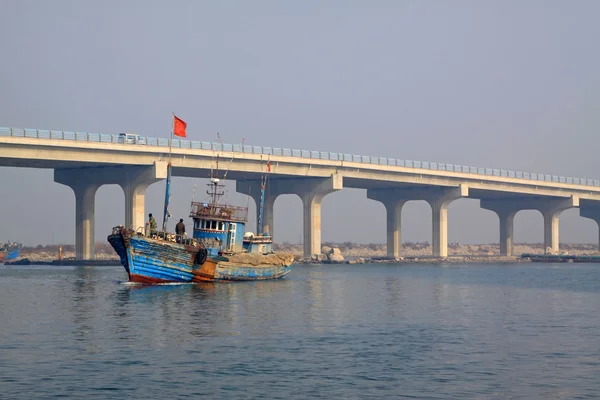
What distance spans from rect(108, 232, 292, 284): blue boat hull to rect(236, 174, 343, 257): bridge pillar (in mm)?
60821

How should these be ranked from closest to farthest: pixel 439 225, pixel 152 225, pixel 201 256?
1. pixel 152 225
2. pixel 201 256
3. pixel 439 225

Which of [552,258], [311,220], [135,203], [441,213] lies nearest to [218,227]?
[135,203]

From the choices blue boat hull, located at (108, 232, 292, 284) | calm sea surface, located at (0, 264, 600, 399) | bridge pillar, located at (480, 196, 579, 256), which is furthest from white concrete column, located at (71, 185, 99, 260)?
bridge pillar, located at (480, 196, 579, 256)

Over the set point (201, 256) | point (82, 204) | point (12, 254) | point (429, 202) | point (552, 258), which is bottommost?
point (552, 258)

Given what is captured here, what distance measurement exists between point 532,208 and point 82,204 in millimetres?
101551

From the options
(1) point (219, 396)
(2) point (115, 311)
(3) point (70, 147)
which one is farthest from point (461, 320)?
(3) point (70, 147)

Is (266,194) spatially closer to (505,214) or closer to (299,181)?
(299,181)

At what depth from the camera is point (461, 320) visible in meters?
46.8

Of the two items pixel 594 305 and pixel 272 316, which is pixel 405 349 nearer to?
pixel 272 316

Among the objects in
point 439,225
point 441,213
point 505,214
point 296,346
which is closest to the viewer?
point 296,346

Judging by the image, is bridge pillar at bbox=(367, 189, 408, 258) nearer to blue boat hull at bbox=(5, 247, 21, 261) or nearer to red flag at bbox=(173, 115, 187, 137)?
blue boat hull at bbox=(5, 247, 21, 261)

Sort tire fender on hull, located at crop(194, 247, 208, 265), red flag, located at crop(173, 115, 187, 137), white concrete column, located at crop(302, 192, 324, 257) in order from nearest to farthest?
tire fender on hull, located at crop(194, 247, 208, 265) < red flag, located at crop(173, 115, 187, 137) < white concrete column, located at crop(302, 192, 324, 257)

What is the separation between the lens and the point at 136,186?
112 metres

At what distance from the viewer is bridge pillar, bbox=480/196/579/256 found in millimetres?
179750
